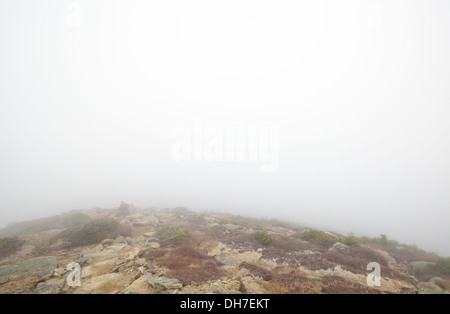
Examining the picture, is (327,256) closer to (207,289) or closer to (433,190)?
(207,289)

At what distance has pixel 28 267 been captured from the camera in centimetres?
942

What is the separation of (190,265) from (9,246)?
14.5 m

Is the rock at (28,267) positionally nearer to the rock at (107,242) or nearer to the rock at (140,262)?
the rock at (107,242)

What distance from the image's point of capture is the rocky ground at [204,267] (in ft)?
25.7

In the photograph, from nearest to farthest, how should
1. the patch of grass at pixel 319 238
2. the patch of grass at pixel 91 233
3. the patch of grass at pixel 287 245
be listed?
1. the patch of grass at pixel 91 233
2. the patch of grass at pixel 287 245
3. the patch of grass at pixel 319 238

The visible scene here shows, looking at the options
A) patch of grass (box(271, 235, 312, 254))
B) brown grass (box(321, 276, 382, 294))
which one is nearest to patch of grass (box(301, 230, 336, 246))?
patch of grass (box(271, 235, 312, 254))

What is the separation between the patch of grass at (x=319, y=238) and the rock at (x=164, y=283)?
12553 millimetres

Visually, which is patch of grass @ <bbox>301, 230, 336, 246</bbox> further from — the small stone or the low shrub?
the low shrub

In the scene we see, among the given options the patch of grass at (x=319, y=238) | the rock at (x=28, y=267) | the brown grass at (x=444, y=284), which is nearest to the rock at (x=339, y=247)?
the patch of grass at (x=319, y=238)

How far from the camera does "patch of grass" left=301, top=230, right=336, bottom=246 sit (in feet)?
48.9

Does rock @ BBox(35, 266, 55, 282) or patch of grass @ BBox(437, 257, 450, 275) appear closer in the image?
rock @ BBox(35, 266, 55, 282)

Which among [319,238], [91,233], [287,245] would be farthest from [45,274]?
[319,238]

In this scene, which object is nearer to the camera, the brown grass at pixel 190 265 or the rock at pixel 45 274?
the rock at pixel 45 274
